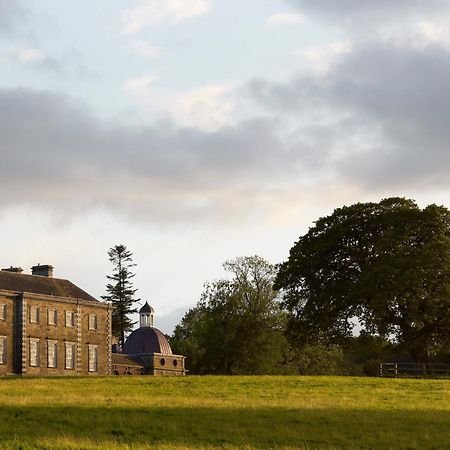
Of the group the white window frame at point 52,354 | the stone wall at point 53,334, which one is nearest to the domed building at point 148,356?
the stone wall at point 53,334

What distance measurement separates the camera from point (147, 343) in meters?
125

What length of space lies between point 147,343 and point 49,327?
92.3 feet

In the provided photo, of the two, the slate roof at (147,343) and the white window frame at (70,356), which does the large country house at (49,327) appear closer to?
the white window frame at (70,356)

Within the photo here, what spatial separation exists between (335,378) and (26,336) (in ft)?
138

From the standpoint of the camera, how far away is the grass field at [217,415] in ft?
117

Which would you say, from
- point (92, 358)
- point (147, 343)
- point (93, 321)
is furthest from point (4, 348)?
point (147, 343)

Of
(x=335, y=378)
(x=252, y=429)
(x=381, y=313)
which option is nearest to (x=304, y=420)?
(x=252, y=429)

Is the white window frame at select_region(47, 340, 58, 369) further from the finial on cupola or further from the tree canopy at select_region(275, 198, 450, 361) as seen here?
the finial on cupola

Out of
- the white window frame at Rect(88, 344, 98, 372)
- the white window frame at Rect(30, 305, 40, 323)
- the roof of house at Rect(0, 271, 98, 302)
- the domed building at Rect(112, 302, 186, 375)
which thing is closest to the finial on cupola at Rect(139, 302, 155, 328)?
the domed building at Rect(112, 302, 186, 375)

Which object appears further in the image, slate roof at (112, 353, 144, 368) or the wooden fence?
slate roof at (112, 353, 144, 368)

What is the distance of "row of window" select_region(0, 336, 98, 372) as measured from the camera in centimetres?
9431

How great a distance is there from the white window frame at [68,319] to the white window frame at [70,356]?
5.62 feet

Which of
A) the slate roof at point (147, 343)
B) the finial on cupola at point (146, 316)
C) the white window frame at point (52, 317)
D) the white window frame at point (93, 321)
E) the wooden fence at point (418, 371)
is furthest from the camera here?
the finial on cupola at point (146, 316)

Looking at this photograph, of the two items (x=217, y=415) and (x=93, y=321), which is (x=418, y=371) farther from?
(x=93, y=321)
